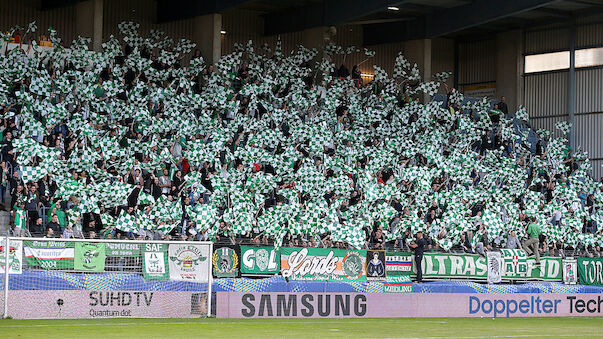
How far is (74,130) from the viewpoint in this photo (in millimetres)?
29156

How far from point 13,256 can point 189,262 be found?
414 cm

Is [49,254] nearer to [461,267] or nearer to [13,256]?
[13,256]

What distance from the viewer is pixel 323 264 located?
2656cm

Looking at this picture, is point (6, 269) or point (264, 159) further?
point (264, 159)

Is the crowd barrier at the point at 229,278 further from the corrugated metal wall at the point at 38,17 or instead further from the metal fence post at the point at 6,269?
the corrugated metal wall at the point at 38,17

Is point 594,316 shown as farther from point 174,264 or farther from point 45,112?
point 45,112

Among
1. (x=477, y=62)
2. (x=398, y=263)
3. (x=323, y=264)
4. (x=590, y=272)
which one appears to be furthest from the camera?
(x=477, y=62)

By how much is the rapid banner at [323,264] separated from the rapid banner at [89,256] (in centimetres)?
537

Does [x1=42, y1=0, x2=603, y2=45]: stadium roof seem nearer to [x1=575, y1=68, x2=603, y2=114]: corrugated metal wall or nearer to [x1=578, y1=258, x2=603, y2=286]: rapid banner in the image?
[x1=575, y1=68, x2=603, y2=114]: corrugated metal wall

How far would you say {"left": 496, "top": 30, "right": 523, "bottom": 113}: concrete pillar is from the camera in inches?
1837

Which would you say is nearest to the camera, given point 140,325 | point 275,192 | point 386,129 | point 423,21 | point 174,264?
point 140,325

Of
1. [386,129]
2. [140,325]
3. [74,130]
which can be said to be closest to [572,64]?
[386,129]

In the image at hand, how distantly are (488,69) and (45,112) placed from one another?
2529 cm

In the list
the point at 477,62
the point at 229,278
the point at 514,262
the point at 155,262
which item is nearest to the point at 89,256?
the point at 155,262
